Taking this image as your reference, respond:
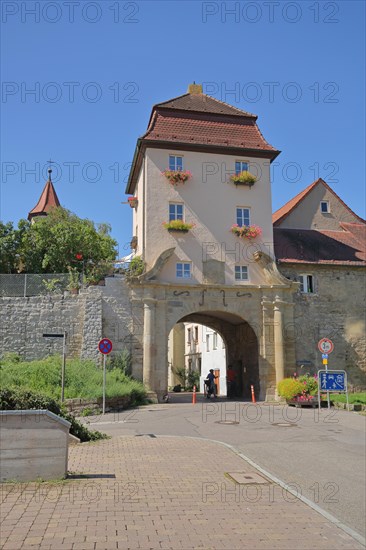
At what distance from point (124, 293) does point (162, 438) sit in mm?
12948

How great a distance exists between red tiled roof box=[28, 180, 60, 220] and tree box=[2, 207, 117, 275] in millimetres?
20668

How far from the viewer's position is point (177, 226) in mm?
25953

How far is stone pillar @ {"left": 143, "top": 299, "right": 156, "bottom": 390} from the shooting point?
2406 centimetres

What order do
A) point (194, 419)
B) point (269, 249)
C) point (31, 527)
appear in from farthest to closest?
point (269, 249) < point (194, 419) < point (31, 527)

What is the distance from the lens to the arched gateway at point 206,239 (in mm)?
25016

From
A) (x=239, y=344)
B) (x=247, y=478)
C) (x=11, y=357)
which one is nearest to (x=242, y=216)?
(x=239, y=344)

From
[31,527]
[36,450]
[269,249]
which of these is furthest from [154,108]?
[31,527]

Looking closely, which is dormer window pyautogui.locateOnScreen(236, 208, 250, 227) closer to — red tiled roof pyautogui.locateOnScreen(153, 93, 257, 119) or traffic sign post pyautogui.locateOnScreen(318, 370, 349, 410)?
red tiled roof pyautogui.locateOnScreen(153, 93, 257, 119)

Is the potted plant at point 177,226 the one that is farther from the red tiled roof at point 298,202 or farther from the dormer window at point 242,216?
the red tiled roof at point 298,202

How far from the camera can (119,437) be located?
1268 centimetres

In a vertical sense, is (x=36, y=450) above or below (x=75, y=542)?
above

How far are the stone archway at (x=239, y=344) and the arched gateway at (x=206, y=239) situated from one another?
0.19 m

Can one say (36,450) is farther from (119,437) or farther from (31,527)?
(119,437)

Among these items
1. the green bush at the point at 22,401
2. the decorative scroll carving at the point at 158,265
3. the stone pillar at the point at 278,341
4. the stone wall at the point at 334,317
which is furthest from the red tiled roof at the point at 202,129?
the green bush at the point at 22,401
